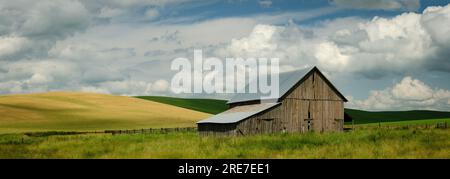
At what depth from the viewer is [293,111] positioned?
44.6 metres

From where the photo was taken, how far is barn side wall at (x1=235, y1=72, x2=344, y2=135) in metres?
42.7

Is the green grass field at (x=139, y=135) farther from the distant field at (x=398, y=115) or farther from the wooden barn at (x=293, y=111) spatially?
the wooden barn at (x=293, y=111)

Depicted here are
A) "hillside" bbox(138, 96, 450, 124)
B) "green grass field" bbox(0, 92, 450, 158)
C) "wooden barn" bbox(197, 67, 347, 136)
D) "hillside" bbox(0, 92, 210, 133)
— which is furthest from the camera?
"hillside" bbox(138, 96, 450, 124)

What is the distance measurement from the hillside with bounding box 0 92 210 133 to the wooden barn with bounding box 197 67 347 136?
89.9 feet

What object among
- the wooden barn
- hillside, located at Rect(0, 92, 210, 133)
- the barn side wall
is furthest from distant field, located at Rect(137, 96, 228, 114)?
the barn side wall

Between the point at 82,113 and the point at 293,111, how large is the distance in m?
46.3

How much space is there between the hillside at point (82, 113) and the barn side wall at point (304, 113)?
104 feet

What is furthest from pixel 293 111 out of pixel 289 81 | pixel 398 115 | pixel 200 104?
pixel 398 115

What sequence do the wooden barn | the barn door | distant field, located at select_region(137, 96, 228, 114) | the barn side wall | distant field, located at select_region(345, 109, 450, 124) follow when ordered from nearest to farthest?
the wooden barn → the barn side wall → the barn door → distant field, located at select_region(345, 109, 450, 124) → distant field, located at select_region(137, 96, 228, 114)

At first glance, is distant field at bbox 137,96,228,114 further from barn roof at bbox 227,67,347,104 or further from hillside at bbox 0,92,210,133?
barn roof at bbox 227,67,347,104

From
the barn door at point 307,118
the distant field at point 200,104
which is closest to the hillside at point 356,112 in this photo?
the distant field at point 200,104
